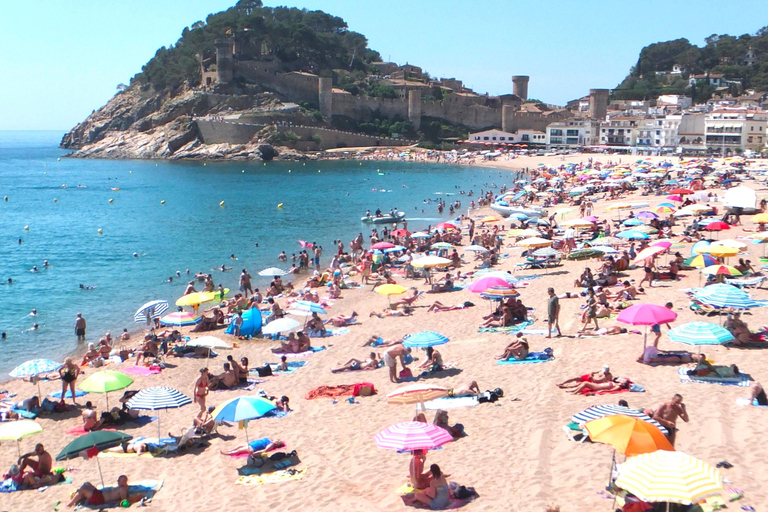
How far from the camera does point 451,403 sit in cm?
975

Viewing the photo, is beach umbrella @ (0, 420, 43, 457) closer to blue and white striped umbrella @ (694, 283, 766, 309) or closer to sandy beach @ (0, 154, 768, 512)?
sandy beach @ (0, 154, 768, 512)

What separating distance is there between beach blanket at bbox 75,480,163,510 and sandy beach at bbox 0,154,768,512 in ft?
0.43

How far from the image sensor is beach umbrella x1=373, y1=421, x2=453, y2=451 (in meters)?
7.19

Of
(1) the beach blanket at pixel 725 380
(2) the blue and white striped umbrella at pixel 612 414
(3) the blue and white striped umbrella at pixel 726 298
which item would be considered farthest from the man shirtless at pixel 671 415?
(3) the blue and white striped umbrella at pixel 726 298

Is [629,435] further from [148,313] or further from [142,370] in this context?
[148,313]

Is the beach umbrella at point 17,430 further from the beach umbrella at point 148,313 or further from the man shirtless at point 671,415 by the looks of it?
the beach umbrella at point 148,313

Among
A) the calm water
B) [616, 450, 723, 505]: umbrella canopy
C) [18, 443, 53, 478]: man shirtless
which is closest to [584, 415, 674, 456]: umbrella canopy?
[616, 450, 723, 505]: umbrella canopy

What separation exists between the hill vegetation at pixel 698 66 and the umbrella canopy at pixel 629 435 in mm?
105441

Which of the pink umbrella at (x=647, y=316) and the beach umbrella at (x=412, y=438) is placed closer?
the beach umbrella at (x=412, y=438)

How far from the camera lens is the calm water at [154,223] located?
848 inches

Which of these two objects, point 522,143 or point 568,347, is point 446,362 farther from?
point 522,143

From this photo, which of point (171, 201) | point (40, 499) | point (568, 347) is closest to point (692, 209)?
point (568, 347)

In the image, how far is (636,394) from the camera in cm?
927

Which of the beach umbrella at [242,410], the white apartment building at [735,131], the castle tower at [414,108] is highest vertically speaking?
the castle tower at [414,108]
